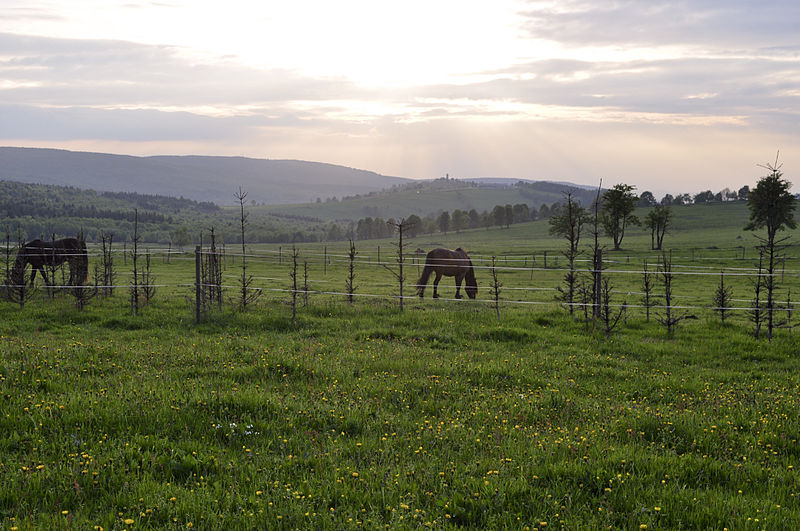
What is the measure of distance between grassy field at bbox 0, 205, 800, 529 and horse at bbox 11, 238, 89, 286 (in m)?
8.32

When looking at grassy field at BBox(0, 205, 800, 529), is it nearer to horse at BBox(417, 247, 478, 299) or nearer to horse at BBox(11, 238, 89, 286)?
horse at BBox(11, 238, 89, 286)

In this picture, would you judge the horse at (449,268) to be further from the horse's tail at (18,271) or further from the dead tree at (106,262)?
the horse's tail at (18,271)

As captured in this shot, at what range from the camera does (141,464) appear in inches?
221

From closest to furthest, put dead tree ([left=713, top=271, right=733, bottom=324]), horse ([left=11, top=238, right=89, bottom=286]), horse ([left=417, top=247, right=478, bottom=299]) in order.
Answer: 1. dead tree ([left=713, top=271, right=733, bottom=324])
2. horse ([left=11, top=238, right=89, bottom=286])
3. horse ([left=417, top=247, right=478, bottom=299])

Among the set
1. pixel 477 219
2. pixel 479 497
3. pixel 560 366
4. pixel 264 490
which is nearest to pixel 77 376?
pixel 264 490

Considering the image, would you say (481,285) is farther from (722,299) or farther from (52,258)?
(52,258)

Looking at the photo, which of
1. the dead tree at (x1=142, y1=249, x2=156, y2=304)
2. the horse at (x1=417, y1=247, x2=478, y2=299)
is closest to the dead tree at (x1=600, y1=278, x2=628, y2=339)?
the horse at (x1=417, y1=247, x2=478, y2=299)

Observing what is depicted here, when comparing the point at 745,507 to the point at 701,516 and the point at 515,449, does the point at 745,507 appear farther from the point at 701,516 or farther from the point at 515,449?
the point at 515,449

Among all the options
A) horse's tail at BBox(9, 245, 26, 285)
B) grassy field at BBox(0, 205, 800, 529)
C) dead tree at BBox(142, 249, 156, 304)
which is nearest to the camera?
grassy field at BBox(0, 205, 800, 529)

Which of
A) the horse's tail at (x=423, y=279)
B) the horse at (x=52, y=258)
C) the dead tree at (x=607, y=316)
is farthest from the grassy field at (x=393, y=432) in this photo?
the horse's tail at (x=423, y=279)

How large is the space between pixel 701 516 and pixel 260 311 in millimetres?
12673

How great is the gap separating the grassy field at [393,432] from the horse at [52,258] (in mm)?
8321

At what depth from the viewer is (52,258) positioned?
1989 cm

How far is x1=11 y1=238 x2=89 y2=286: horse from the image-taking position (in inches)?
771
